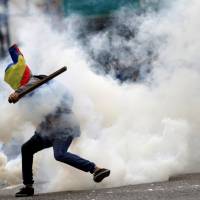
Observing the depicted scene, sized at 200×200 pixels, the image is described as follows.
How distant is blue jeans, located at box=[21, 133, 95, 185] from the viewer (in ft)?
22.6

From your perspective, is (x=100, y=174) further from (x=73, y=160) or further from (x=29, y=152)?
(x=29, y=152)

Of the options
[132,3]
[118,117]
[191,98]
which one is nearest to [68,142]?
[118,117]

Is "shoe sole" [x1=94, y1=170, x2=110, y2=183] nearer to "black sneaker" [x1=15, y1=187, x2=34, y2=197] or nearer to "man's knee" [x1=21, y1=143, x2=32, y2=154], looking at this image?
"black sneaker" [x1=15, y1=187, x2=34, y2=197]

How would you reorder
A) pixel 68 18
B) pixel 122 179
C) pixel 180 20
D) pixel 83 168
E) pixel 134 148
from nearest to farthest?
pixel 83 168 → pixel 122 179 → pixel 134 148 → pixel 180 20 → pixel 68 18

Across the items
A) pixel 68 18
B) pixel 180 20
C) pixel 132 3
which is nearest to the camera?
pixel 180 20

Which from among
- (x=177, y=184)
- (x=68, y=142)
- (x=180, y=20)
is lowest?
(x=177, y=184)

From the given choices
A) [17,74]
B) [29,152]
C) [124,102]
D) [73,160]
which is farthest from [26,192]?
[124,102]

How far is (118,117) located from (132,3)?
205cm

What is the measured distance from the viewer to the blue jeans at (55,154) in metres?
6.90

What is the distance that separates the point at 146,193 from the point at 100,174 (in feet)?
1.79

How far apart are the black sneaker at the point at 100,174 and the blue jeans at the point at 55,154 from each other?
0.08m

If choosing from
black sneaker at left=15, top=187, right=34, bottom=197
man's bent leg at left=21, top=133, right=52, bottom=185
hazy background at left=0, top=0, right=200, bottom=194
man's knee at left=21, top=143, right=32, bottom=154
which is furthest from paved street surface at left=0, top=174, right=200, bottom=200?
man's knee at left=21, top=143, right=32, bottom=154

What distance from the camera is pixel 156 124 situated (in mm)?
8289

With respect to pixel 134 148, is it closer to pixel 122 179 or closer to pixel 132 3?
pixel 122 179
